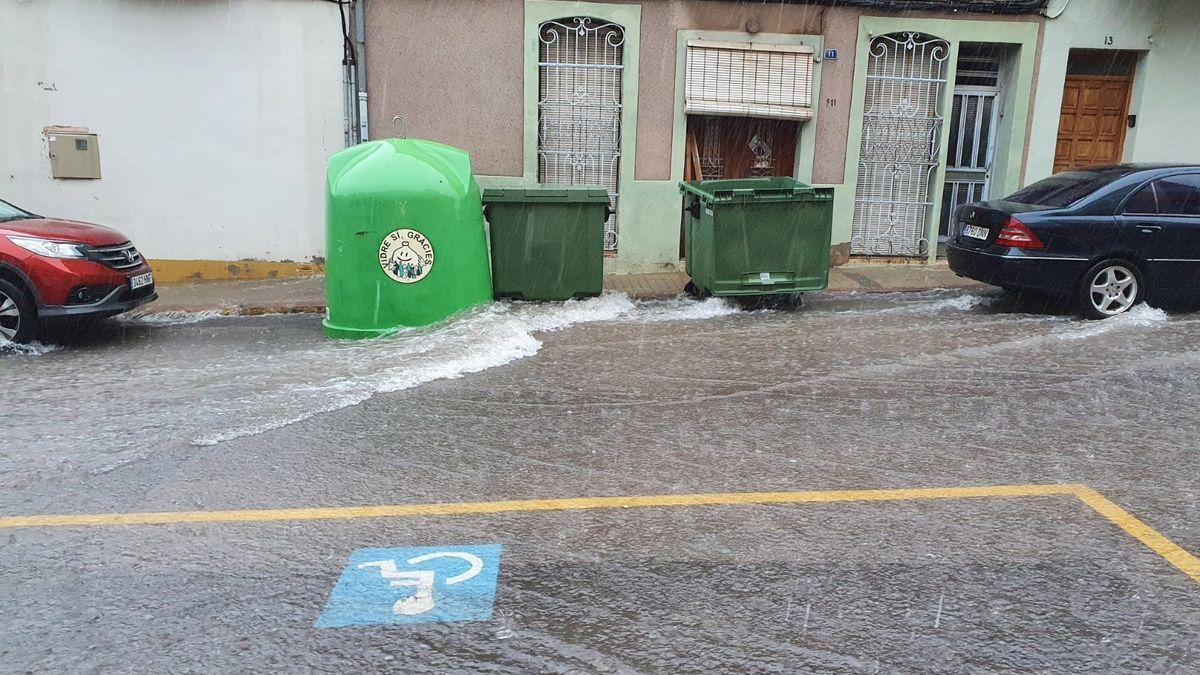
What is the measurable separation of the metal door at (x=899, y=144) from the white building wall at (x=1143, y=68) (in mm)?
1324

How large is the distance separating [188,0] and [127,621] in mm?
9532

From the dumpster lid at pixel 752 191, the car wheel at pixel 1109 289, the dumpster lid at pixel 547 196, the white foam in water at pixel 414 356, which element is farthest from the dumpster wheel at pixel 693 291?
the car wheel at pixel 1109 289

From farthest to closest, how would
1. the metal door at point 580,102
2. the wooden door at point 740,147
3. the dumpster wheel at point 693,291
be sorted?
the wooden door at point 740,147 < the metal door at point 580,102 < the dumpster wheel at point 693,291

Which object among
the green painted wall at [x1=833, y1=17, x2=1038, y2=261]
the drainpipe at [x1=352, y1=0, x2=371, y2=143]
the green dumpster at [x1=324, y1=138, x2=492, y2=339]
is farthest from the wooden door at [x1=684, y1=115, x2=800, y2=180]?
the green dumpster at [x1=324, y1=138, x2=492, y2=339]

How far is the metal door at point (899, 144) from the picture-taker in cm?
1198

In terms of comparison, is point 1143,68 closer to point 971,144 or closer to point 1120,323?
point 971,144

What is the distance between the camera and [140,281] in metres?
8.52

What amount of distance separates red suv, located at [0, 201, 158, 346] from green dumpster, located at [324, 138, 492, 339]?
194cm

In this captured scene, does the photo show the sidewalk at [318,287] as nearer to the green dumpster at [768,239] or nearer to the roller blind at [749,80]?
the green dumpster at [768,239]

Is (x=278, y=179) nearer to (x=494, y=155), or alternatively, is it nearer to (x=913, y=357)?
(x=494, y=155)

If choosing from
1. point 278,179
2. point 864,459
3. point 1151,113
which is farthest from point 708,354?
point 1151,113

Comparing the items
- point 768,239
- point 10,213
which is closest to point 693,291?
point 768,239

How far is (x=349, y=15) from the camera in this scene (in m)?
11.0

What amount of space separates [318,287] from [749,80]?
5852mm
